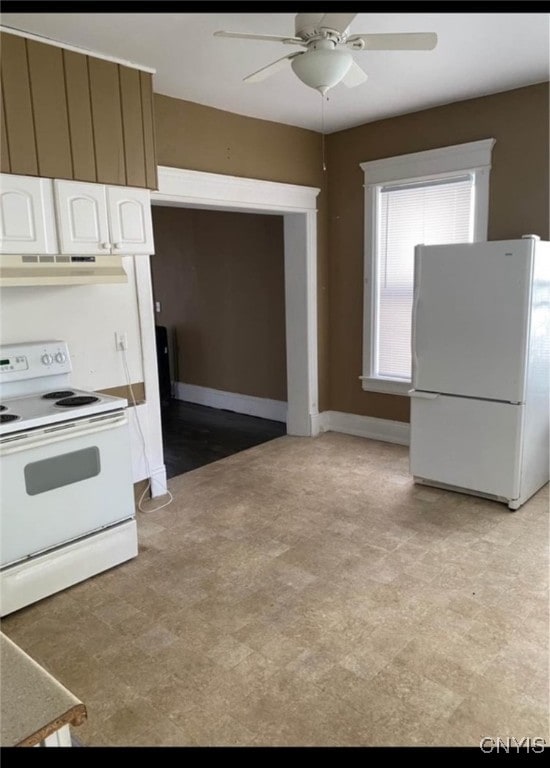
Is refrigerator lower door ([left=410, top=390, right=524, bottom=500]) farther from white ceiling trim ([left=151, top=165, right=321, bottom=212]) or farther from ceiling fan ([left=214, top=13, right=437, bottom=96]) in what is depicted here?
ceiling fan ([left=214, top=13, right=437, bottom=96])

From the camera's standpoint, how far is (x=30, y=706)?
954 mm

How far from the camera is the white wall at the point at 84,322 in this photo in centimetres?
297

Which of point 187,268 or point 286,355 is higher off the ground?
point 187,268

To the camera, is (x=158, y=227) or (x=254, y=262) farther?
(x=158, y=227)

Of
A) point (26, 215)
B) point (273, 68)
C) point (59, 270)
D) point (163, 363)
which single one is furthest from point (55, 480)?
point (163, 363)

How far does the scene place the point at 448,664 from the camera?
2125 millimetres

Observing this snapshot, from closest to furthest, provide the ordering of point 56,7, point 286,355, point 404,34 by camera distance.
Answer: point 56,7 < point 404,34 < point 286,355

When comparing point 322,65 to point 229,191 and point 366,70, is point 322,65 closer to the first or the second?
point 366,70

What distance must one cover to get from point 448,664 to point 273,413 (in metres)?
3.83

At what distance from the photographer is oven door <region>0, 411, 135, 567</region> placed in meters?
2.44

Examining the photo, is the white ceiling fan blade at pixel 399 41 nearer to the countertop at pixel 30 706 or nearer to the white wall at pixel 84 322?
the white wall at pixel 84 322

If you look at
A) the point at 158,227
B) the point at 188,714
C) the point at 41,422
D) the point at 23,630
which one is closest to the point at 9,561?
the point at 23,630

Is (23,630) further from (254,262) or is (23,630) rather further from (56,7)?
(254,262)

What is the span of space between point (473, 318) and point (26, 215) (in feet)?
8.65
